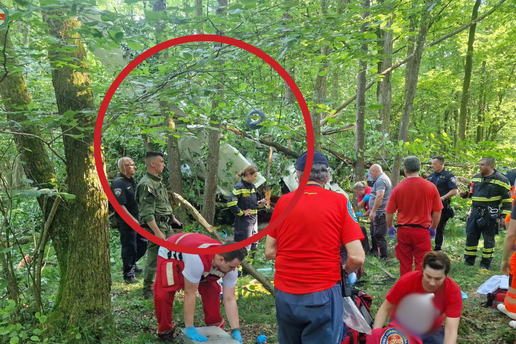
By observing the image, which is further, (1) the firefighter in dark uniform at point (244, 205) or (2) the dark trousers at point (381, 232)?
(2) the dark trousers at point (381, 232)

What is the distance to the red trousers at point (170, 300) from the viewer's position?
385 cm

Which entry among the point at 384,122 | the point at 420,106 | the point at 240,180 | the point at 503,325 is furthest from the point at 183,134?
the point at 420,106

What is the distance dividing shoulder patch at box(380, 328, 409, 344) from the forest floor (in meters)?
1.40

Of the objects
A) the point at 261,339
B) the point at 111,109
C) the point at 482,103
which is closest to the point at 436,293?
the point at 261,339

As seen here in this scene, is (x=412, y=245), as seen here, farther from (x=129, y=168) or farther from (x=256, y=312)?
(x=129, y=168)

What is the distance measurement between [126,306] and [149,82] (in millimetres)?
2905

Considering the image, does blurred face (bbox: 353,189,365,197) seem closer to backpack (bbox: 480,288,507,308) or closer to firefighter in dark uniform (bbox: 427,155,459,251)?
firefighter in dark uniform (bbox: 427,155,459,251)

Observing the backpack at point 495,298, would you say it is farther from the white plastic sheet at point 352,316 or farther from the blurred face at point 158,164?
the blurred face at point 158,164

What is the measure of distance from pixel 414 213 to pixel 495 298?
1.48 meters

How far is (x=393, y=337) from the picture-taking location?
9.76 ft

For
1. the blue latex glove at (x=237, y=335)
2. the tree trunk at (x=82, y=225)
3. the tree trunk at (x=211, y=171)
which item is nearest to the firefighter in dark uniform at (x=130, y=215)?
the tree trunk at (x=82, y=225)

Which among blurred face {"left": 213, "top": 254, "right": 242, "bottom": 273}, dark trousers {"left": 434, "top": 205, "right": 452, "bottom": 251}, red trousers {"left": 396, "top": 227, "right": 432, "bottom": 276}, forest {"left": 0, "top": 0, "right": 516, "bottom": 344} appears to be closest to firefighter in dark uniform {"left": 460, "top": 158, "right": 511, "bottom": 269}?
dark trousers {"left": 434, "top": 205, "right": 452, "bottom": 251}

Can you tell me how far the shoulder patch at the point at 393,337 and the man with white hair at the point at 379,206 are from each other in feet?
14.4

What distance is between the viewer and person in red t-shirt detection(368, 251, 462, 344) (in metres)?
3.03
